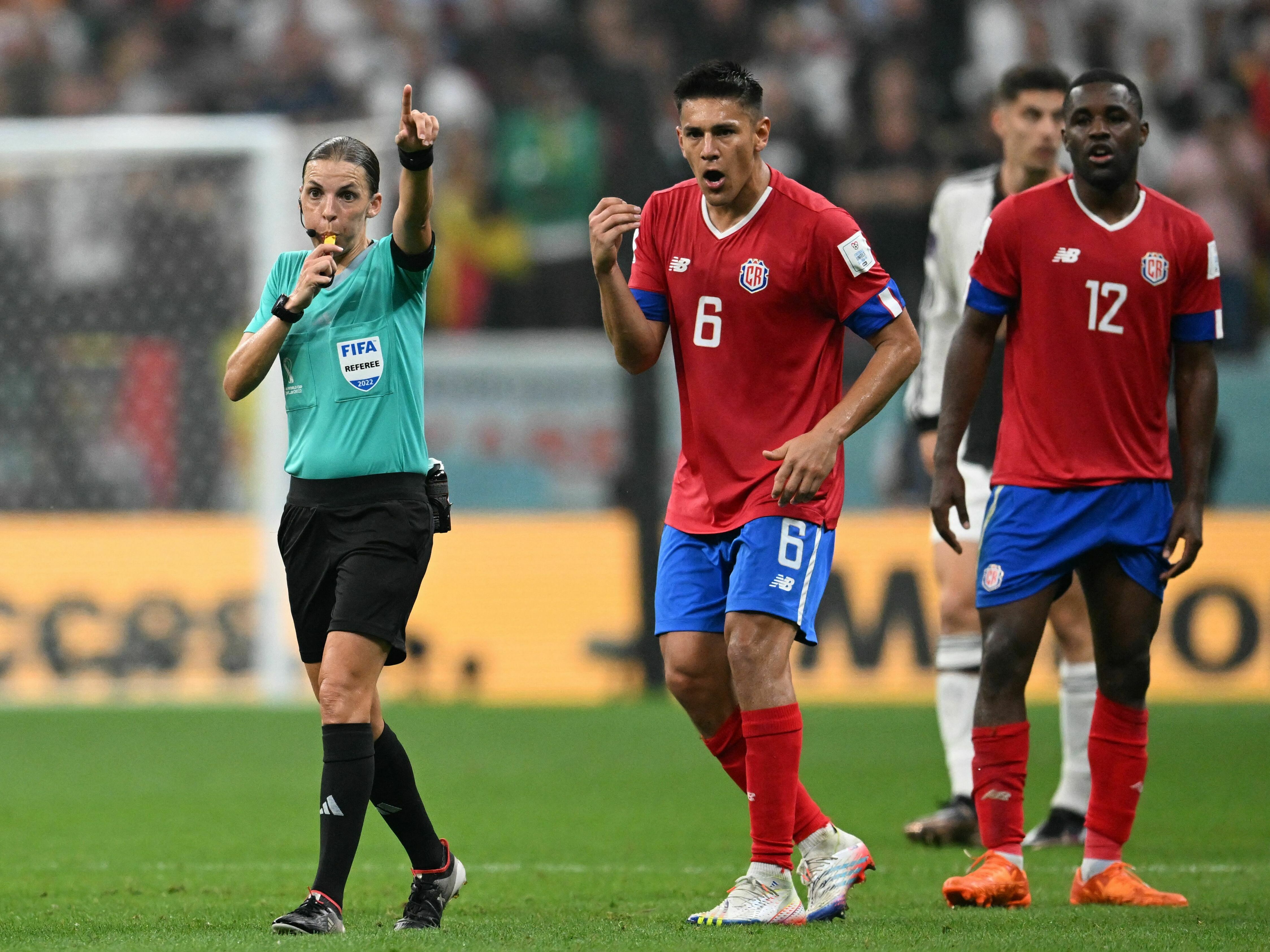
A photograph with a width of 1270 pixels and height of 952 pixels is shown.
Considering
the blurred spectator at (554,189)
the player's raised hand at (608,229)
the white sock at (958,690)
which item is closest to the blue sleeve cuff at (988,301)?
the player's raised hand at (608,229)

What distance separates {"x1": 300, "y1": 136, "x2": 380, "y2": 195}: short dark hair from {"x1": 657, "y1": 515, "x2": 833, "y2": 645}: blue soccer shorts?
1.22m

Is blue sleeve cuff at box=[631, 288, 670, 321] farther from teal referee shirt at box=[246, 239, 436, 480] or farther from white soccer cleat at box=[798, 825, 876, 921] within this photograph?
white soccer cleat at box=[798, 825, 876, 921]

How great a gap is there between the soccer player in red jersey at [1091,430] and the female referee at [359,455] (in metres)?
1.46

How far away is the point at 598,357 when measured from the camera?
13695mm

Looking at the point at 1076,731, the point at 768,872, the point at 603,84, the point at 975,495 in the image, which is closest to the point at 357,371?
the point at 768,872

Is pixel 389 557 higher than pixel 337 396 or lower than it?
lower

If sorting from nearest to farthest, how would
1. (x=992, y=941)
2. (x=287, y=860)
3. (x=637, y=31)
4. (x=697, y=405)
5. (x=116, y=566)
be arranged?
(x=992, y=941) < (x=697, y=405) < (x=287, y=860) < (x=116, y=566) < (x=637, y=31)

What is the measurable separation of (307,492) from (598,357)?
9098mm

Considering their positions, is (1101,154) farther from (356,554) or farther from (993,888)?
(356,554)

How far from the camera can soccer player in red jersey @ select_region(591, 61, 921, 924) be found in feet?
15.3

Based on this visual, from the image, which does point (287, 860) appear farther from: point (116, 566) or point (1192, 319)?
point (116, 566)

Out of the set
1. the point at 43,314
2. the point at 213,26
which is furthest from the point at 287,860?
the point at 213,26

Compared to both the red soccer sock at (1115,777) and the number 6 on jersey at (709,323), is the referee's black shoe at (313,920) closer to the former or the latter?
the number 6 on jersey at (709,323)

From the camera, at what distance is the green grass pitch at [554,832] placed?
447cm
